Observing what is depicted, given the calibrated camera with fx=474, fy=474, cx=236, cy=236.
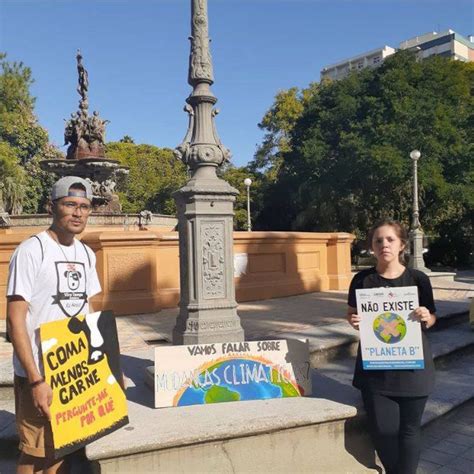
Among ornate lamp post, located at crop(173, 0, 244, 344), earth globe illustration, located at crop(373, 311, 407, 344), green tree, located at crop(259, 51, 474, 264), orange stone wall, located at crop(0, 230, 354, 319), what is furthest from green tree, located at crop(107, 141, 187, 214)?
earth globe illustration, located at crop(373, 311, 407, 344)

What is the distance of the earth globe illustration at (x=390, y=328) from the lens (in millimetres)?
3049

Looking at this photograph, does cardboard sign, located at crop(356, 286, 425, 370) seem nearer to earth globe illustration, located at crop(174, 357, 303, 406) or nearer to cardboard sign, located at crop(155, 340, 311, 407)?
cardboard sign, located at crop(155, 340, 311, 407)

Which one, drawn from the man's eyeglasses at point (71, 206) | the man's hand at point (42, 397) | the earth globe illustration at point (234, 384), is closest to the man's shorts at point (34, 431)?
the man's hand at point (42, 397)

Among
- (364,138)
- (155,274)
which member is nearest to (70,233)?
(155,274)

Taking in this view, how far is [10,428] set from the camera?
373 centimetres

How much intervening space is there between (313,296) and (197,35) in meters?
7.49

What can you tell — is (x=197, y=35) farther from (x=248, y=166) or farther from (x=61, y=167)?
(x=248, y=166)

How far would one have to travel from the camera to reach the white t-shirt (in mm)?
2412

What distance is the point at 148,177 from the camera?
46688 mm

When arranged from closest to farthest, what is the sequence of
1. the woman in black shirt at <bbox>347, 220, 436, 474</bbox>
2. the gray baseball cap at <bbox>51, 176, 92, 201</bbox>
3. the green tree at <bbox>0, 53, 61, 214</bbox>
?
the gray baseball cap at <bbox>51, 176, 92, 201</bbox> < the woman in black shirt at <bbox>347, 220, 436, 474</bbox> < the green tree at <bbox>0, 53, 61, 214</bbox>

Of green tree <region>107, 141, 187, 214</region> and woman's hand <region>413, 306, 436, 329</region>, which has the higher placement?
green tree <region>107, 141, 187, 214</region>

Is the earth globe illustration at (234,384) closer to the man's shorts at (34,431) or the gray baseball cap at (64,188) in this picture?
the man's shorts at (34,431)

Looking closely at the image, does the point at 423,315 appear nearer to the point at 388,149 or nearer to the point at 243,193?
the point at 388,149

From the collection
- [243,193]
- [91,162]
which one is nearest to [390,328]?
[91,162]
